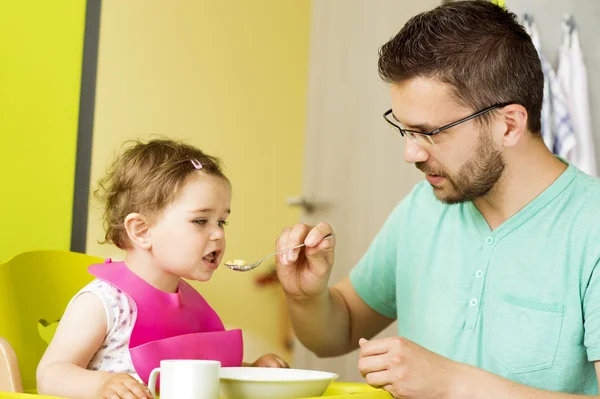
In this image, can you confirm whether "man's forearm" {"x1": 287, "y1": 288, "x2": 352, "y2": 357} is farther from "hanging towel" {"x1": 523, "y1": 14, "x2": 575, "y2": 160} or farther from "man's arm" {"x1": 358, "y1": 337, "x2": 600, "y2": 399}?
"hanging towel" {"x1": 523, "y1": 14, "x2": 575, "y2": 160}

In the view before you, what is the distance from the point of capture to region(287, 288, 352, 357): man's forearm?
157cm

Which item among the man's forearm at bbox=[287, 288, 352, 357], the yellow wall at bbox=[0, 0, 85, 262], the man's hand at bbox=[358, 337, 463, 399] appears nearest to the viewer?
the man's hand at bbox=[358, 337, 463, 399]

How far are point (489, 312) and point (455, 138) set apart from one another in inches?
13.3

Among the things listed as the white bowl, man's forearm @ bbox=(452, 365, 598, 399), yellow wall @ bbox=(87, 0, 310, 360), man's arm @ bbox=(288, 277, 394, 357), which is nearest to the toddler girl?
the white bowl

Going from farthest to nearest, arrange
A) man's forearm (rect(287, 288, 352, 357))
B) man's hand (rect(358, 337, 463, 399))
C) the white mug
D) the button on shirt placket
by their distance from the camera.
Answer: man's forearm (rect(287, 288, 352, 357)) < the button on shirt placket < man's hand (rect(358, 337, 463, 399)) < the white mug

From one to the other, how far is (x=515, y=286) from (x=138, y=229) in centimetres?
71

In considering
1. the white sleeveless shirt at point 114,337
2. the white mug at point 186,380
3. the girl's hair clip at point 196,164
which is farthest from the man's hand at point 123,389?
the girl's hair clip at point 196,164

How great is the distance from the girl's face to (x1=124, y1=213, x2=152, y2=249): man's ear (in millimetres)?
11

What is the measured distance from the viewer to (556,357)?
1.34 meters

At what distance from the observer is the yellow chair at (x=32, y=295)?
1356mm

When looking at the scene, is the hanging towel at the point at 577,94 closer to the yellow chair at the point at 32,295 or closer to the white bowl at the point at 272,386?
the white bowl at the point at 272,386

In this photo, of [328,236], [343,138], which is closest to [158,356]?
[328,236]

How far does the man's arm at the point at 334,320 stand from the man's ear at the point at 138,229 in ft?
1.21

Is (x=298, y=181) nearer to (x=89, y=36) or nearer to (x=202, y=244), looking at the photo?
(x=89, y=36)
